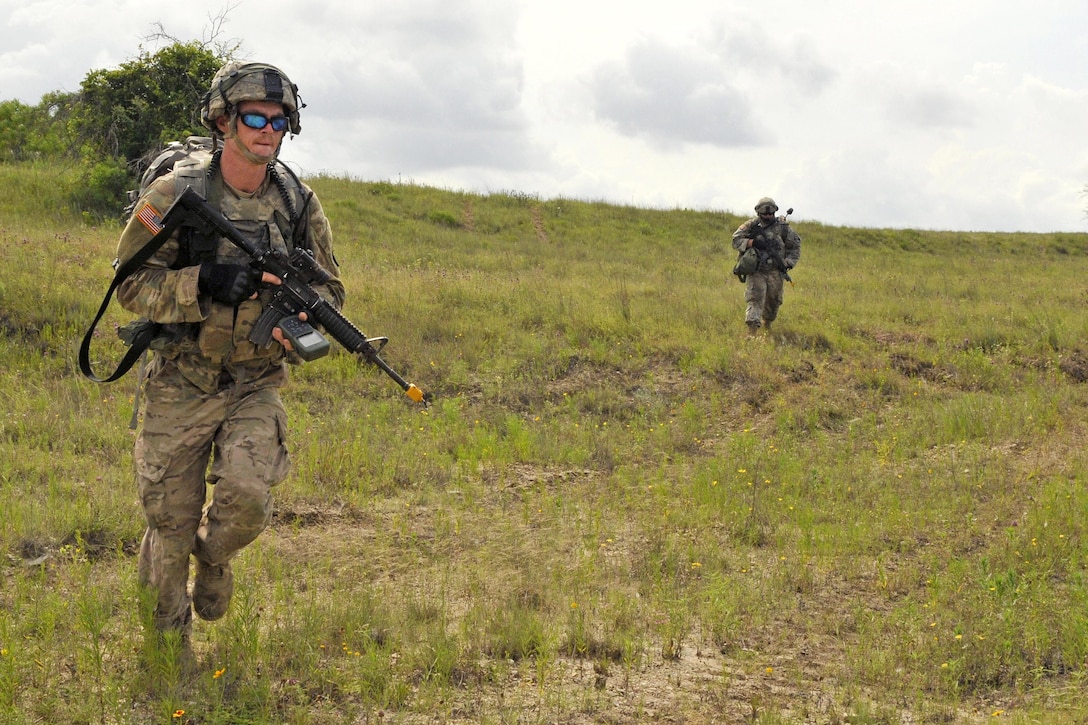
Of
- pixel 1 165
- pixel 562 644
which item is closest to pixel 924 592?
pixel 562 644

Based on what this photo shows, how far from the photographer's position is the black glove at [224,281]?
3756 millimetres

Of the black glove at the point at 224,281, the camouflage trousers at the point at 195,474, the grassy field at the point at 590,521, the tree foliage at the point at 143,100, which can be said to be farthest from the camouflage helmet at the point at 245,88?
the tree foliage at the point at 143,100

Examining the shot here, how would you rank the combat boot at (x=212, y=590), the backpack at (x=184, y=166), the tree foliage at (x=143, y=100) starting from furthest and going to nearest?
the tree foliage at (x=143, y=100) < the combat boot at (x=212, y=590) < the backpack at (x=184, y=166)

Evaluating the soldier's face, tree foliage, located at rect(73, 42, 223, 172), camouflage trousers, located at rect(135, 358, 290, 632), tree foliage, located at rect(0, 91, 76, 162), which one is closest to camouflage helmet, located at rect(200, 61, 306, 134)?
the soldier's face

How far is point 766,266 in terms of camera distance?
1200 cm

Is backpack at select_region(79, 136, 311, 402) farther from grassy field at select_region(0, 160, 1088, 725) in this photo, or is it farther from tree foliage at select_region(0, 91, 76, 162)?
tree foliage at select_region(0, 91, 76, 162)

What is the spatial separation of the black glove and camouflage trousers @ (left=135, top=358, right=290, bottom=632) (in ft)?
1.26

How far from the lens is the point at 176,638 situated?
356cm

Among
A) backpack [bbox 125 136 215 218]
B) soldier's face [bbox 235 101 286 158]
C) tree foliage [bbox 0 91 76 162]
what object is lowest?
backpack [bbox 125 136 215 218]

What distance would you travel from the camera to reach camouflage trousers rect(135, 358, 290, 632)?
3754mm

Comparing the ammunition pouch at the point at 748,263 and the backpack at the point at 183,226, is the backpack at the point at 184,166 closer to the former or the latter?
the backpack at the point at 183,226

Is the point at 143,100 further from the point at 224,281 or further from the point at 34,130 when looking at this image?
the point at 224,281

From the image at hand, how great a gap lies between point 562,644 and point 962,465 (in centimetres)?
449

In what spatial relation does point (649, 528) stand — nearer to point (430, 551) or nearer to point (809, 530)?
point (809, 530)
